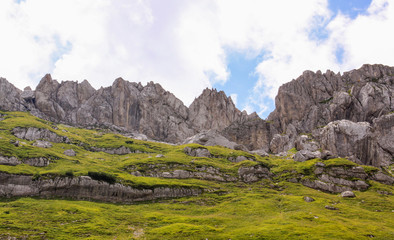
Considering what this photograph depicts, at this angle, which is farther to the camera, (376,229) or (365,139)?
(365,139)

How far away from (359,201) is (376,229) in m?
35.3

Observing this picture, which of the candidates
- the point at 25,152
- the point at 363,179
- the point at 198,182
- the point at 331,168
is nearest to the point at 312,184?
the point at 331,168

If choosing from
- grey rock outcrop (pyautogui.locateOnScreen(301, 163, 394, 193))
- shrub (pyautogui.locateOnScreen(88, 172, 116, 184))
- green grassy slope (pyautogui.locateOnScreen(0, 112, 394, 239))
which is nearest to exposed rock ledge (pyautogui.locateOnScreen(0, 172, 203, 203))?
shrub (pyautogui.locateOnScreen(88, 172, 116, 184))

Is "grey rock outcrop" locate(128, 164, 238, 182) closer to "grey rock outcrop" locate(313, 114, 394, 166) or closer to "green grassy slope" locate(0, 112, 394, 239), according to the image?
"green grassy slope" locate(0, 112, 394, 239)

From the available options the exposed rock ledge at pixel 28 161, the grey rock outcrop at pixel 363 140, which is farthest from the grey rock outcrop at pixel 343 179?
the exposed rock ledge at pixel 28 161

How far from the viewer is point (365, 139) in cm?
16288

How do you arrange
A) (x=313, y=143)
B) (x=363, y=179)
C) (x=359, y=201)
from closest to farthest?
(x=359, y=201), (x=363, y=179), (x=313, y=143)

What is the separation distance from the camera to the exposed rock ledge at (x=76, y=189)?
75688 millimetres

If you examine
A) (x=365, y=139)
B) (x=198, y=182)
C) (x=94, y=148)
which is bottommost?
(x=198, y=182)

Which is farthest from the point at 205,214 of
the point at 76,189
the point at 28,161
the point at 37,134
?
the point at 37,134

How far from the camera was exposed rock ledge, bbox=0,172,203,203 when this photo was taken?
75.7 meters

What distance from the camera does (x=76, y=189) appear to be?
264 feet

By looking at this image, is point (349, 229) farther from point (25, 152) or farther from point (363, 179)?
point (25, 152)

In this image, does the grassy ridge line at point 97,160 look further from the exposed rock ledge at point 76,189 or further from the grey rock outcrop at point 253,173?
the grey rock outcrop at point 253,173
